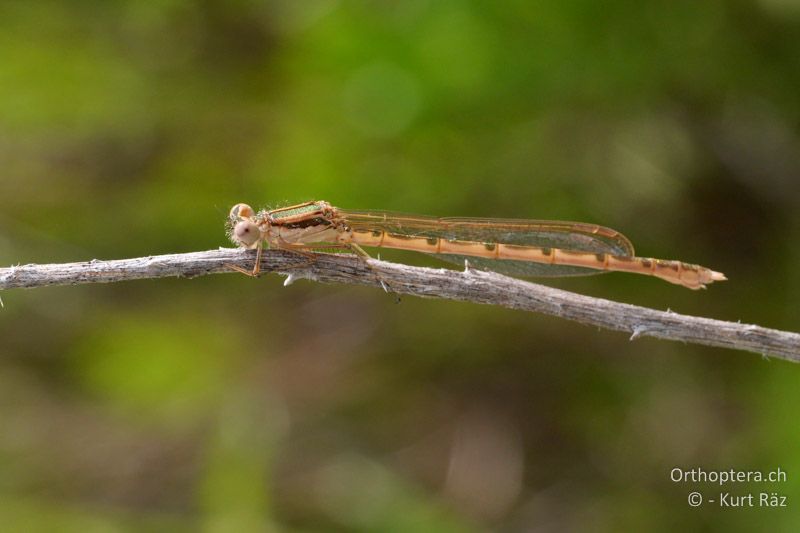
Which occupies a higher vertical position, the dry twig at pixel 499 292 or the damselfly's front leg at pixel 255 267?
the damselfly's front leg at pixel 255 267

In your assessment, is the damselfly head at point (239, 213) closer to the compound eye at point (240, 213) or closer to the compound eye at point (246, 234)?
the compound eye at point (240, 213)

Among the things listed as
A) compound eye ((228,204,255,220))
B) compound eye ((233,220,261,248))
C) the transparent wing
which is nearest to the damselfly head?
compound eye ((228,204,255,220))

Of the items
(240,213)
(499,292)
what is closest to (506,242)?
(499,292)

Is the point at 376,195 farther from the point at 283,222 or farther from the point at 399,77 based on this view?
the point at 283,222

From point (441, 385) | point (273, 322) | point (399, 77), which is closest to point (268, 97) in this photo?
point (399, 77)

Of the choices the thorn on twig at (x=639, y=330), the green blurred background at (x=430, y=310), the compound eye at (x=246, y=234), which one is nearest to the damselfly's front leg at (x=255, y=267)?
the compound eye at (x=246, y=234)

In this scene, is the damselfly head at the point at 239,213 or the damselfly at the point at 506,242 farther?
the damselfly at the point at 506,242

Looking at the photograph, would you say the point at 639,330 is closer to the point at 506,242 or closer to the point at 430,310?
the point at 506,242
